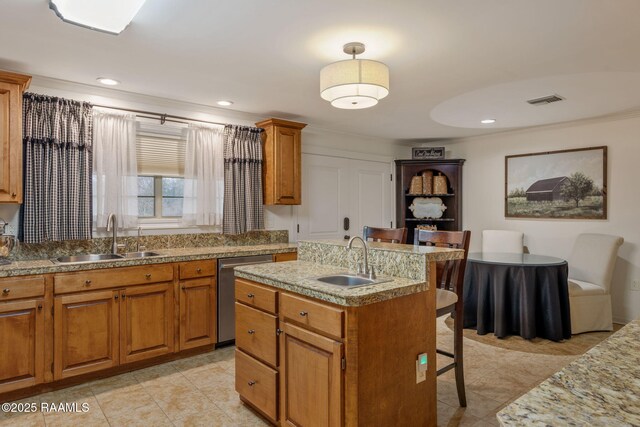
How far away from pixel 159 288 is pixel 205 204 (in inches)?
42.4

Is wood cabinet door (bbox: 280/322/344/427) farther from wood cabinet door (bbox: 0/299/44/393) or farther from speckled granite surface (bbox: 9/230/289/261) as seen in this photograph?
speckled granite surface (bbox: 9/230/289/261)

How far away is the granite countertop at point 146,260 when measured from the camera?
8.75ft

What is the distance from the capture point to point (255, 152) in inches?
170

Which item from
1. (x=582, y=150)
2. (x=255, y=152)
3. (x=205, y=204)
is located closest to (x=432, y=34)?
(x=255, y=152)

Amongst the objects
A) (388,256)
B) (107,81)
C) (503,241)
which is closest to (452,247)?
(388,256)

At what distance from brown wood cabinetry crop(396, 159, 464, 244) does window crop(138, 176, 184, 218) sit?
10.8ft

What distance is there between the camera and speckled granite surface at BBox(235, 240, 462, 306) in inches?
72.2

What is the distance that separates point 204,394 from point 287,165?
97.3 inches

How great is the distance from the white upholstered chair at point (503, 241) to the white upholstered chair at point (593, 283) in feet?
2.08

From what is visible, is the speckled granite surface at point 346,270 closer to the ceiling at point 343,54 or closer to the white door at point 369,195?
the ceiling at point 343,54

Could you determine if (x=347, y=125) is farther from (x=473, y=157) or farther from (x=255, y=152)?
(x=473, y=157)

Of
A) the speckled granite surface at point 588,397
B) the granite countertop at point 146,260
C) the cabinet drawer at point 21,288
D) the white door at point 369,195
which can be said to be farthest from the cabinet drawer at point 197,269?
the speckled granite surface at point 588,397

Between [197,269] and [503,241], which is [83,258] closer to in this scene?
[197,269]

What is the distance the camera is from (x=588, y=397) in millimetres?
743
